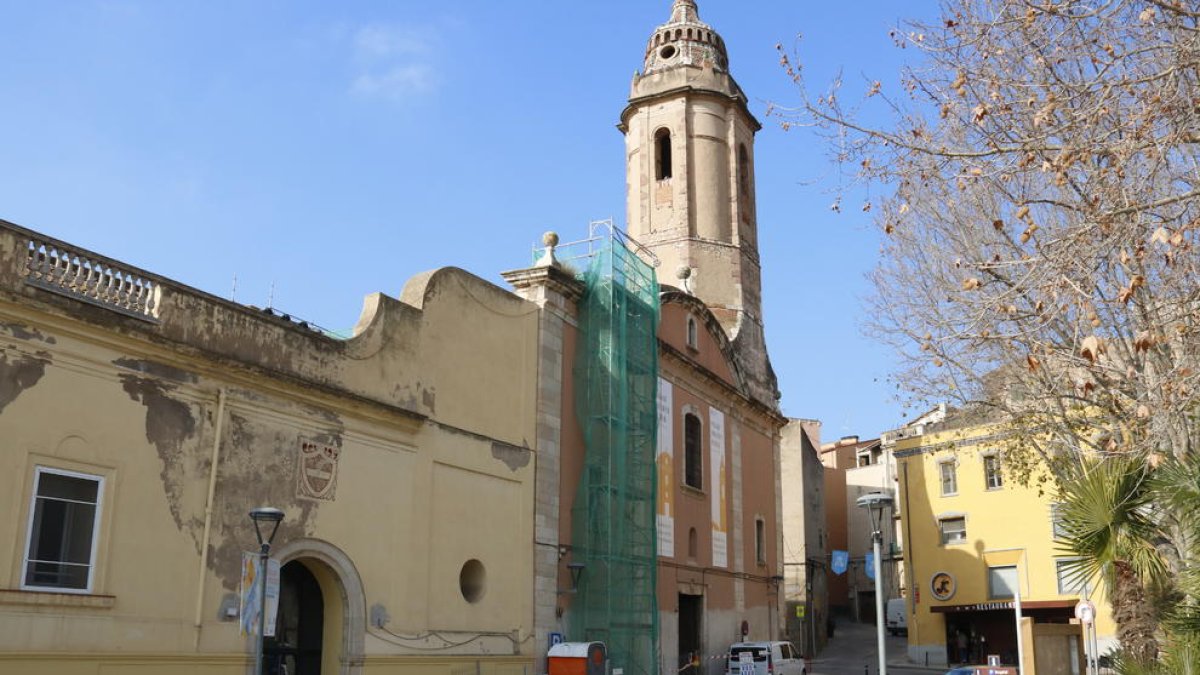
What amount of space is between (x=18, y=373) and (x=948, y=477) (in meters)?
33.8

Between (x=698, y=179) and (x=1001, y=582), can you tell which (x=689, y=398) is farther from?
(x=1001, y=582)

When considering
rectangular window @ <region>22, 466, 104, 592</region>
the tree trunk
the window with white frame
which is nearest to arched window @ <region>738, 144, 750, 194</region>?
the window with white frame

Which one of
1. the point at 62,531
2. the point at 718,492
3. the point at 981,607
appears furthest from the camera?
the point at 981,607

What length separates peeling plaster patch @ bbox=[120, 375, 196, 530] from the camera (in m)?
13.9

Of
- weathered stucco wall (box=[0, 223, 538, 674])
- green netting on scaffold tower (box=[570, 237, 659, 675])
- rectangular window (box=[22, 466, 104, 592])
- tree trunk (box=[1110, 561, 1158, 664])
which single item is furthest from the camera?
green netting on scaffold tower (box=[570, 237, 659, 675])

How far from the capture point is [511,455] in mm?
20562

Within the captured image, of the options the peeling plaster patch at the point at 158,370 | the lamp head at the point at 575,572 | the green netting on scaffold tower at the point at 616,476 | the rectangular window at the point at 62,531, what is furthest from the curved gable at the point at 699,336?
the rectangular window at the point at 62,531

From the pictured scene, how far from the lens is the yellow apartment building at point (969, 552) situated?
36719 mm

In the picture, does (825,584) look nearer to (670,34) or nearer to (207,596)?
(670,34)

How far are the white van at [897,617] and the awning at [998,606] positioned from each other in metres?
8.10

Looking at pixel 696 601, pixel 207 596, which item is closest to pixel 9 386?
pixel 207 596

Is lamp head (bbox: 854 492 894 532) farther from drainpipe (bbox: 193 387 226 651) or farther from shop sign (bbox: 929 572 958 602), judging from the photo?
shop sign (bbox: 929 572 958 602)

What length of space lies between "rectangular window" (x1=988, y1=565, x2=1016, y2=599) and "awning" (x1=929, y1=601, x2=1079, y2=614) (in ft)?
1.62

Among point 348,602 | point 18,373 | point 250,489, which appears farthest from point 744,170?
point 18,373
